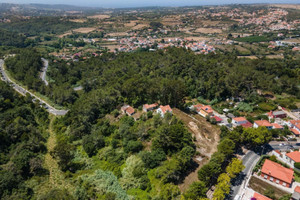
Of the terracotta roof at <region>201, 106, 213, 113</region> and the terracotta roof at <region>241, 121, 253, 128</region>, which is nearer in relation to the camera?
the terracotta roof at <region>241, 121, 253, 128</region>

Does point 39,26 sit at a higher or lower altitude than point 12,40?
higher

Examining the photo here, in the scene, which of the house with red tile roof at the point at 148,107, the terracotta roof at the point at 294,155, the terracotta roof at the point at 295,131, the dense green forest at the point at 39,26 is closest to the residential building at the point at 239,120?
the terracotta roof at the point at 295,131

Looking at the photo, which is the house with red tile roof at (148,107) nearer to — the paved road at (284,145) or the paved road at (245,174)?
the paved road at (245,174)

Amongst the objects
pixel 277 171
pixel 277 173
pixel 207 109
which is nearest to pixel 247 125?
pixel 207 109

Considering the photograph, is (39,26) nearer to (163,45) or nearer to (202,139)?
(163,45)

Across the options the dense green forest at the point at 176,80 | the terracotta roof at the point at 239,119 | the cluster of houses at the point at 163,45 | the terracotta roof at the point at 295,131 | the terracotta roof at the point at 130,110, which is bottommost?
the terracotta roof at the point at 295,131

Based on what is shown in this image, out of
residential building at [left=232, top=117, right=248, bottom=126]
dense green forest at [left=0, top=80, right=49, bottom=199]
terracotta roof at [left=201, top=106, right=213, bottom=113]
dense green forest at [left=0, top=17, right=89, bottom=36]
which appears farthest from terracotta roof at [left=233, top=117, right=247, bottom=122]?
dense green forest at [left=0, top=17, right=89, bottom=36]

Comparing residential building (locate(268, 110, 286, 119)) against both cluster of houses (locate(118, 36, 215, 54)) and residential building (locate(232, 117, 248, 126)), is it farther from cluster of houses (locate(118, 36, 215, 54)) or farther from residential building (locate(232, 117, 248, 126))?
cluster of houses (locate(118, 36, 215, 54))
